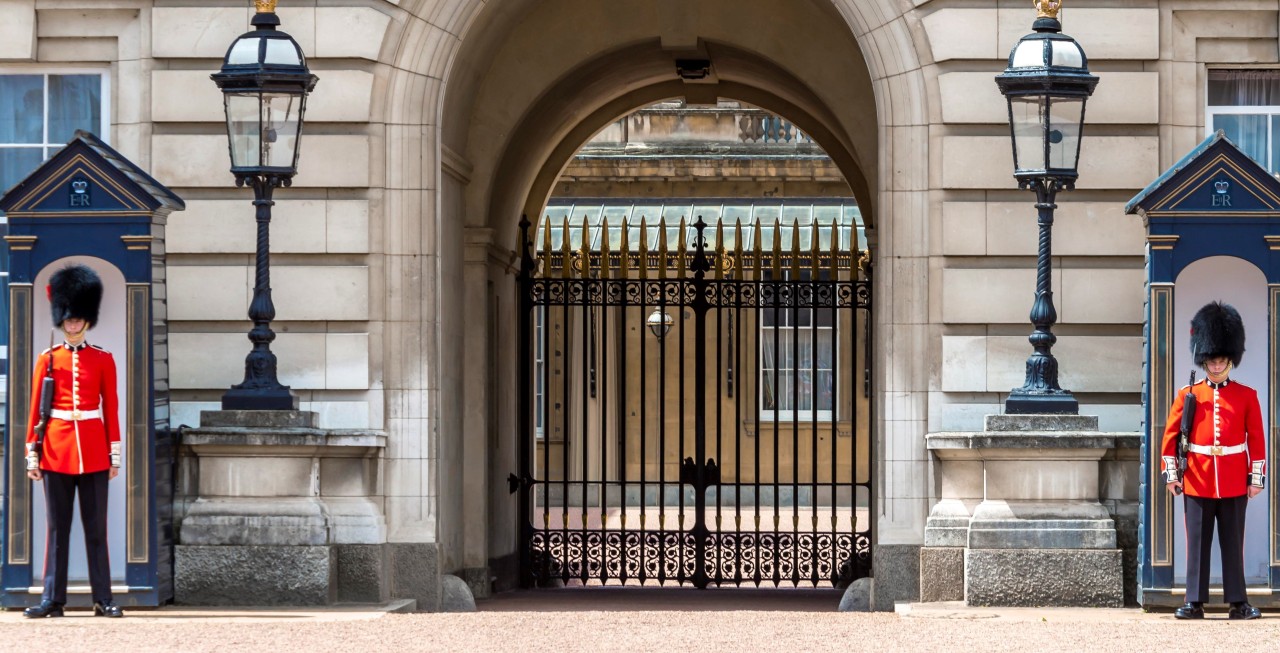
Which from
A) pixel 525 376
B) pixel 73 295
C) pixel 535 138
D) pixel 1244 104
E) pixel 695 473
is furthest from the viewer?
pixel 695 473

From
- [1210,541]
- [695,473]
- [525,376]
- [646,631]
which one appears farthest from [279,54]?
[695,473]

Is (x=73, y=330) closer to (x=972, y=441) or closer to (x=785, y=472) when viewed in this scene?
(x=972, y=441)

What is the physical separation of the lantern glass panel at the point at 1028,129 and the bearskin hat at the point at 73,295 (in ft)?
14.0

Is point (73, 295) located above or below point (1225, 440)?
above

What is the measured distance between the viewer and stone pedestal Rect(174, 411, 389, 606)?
10055 millimetres

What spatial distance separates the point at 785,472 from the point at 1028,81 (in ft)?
51.3

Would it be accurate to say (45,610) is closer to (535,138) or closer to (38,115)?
(38,115)

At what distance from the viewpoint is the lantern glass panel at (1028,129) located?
388 inches

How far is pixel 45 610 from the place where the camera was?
9.45 meters

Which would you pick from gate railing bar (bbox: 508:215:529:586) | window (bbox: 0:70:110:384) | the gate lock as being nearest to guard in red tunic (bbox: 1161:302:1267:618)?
the gate lock

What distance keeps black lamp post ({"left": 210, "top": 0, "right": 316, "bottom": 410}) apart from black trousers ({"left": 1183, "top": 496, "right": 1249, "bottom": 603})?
4.22 metres

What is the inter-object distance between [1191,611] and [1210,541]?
319 mm

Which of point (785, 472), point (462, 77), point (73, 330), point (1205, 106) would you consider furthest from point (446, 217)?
point (785, 472)

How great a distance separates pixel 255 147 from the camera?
10.0 m
